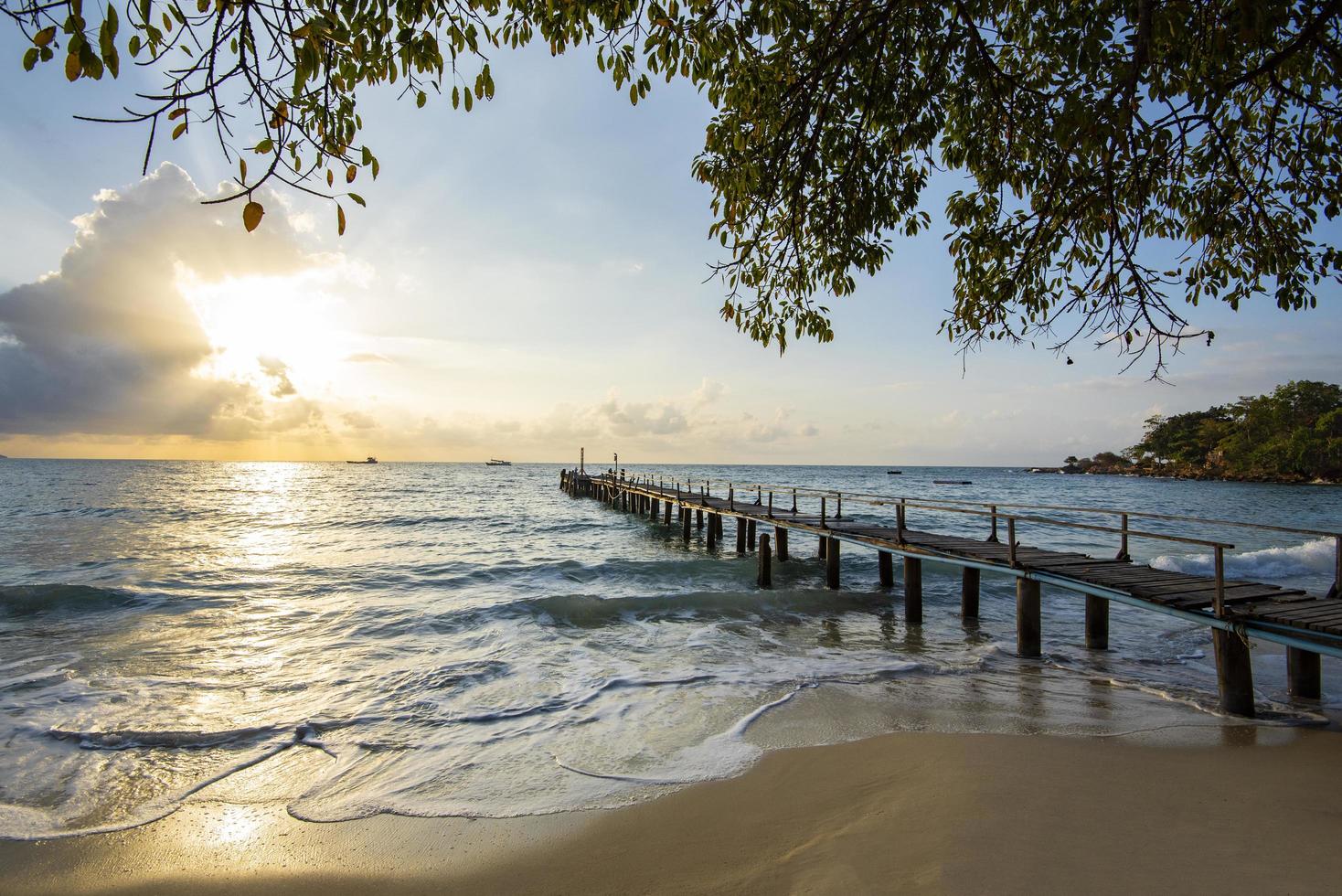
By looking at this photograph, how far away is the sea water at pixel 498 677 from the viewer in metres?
6.10

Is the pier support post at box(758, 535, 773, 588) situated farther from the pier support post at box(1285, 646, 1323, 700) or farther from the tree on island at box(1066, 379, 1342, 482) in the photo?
the tree on island at box(1066, 379, 1342, 482)

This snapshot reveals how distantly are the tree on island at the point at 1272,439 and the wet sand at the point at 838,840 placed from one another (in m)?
89.2

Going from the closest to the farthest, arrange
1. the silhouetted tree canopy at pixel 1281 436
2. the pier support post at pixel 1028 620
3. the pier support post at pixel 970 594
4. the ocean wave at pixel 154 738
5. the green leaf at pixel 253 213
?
the green leaf at pixel 253 213, the ocean wave at pixel 154 738, the pier support post at pixel 1028 620, the pier support post at pixel 970 594, the silhouetted tree canopy at pixel 1281 436

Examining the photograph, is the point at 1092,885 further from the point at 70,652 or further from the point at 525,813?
the point at 70,652

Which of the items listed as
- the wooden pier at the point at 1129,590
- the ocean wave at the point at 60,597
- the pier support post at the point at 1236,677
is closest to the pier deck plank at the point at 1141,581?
the wooden pier at the point at 1129,590

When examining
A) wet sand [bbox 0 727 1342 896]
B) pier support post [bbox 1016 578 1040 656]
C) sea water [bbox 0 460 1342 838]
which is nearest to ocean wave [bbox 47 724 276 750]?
sea water [bbox 0 460 1342 838]

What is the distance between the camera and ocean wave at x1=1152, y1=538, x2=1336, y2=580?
789 inches

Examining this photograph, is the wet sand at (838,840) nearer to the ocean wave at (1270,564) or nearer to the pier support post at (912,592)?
the pier support post at (912,592)

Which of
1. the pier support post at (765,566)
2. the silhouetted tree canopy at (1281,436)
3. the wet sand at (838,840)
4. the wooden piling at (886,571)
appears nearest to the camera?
the wet sand at (838,840)

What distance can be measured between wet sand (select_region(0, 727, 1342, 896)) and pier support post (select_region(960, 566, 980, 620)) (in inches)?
290

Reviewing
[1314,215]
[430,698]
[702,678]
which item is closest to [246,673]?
[430,698]

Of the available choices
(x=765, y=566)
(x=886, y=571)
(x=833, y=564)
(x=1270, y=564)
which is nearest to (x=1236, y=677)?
(x=833, y=564)

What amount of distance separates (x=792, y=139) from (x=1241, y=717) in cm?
770

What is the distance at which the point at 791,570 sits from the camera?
66.7ft
